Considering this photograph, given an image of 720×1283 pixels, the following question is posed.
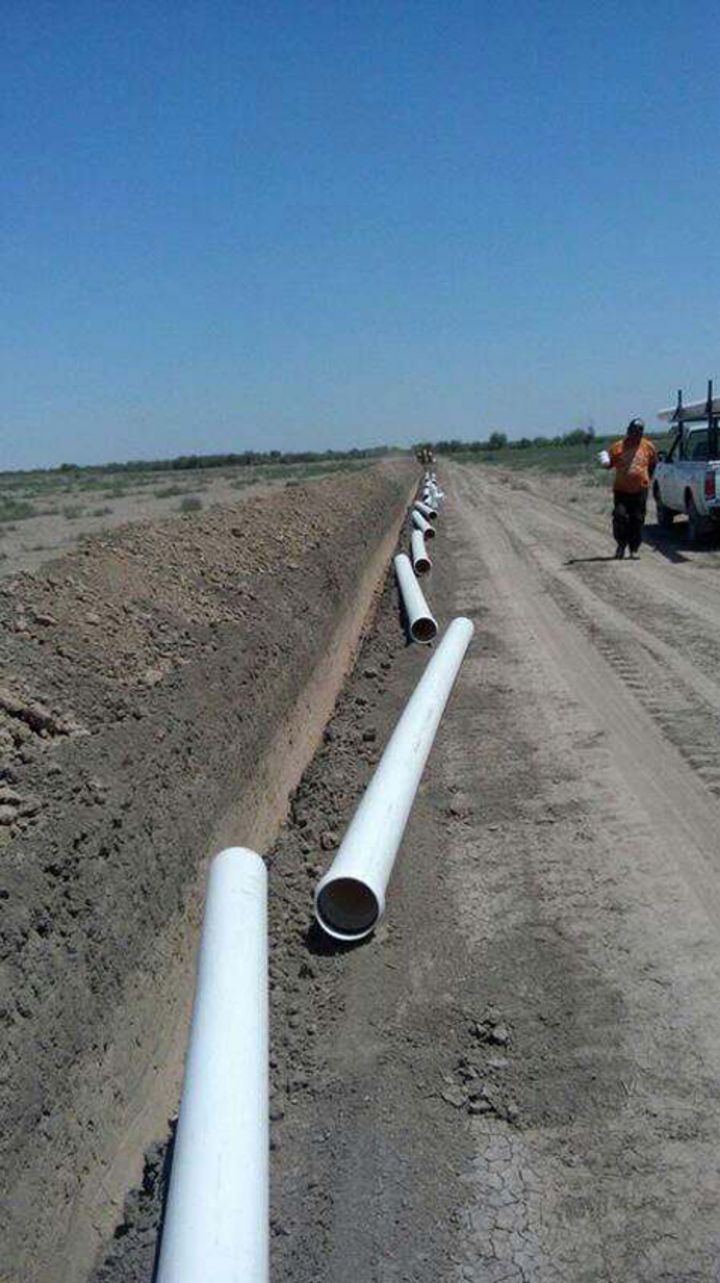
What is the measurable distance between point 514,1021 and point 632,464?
12.5 metres

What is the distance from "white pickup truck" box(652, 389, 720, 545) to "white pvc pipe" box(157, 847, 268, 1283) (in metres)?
13.5

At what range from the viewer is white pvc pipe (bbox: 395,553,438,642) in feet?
38.1

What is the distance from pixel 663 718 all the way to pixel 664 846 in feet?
7.60

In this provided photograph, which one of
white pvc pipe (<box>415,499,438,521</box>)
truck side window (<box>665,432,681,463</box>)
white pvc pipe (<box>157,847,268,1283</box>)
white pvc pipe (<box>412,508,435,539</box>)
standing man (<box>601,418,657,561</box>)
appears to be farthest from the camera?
white pvc pipe (<box>415,499,438,521</box>)

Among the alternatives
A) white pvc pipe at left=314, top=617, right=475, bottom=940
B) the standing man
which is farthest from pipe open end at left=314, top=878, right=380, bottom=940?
the standing man

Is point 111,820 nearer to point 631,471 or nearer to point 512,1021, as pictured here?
point 512,1021

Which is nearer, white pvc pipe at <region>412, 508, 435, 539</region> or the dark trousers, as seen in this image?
the dark trousers

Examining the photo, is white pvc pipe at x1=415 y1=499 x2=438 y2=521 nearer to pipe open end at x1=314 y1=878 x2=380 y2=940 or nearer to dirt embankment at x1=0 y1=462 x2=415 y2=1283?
dirt embankment at x1=0 y1=462 x2=415 y2=1283

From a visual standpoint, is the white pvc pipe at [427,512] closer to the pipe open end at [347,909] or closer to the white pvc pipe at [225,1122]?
the pipe open end at [347,909]

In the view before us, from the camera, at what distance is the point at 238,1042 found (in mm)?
3746

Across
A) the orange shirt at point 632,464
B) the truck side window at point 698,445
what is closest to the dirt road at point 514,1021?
the orange shirt at point 632,464

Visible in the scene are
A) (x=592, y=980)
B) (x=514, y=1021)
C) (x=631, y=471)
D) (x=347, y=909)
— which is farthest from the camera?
(x=631, y=471)

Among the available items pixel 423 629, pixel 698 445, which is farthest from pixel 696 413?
pixel 423 629

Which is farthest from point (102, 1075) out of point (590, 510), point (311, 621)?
point (590, 510)
